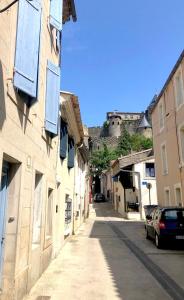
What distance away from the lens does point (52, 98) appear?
7590 mm

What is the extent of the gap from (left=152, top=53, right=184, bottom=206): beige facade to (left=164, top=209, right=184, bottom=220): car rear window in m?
3.23

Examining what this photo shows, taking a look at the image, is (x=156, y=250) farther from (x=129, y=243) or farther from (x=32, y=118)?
(x=32, y=118)

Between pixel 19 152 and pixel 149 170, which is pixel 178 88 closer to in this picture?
pixel 19 152

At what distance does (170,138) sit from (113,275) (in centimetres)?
1070

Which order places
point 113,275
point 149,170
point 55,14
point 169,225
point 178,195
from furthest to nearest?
point 149,170, point 178,195, point 169,225, point 55,14, point 113,275

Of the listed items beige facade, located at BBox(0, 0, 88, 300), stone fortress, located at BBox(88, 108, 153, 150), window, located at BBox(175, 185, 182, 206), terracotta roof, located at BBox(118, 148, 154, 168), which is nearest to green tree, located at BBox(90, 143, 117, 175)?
stone fortress, located at BBox(88, 108, 153, 150)

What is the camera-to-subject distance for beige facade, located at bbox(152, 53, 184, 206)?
14.8m

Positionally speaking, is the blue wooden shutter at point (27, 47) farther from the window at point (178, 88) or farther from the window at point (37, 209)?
the window at point (178, 88)

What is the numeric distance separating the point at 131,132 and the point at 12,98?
90207 millimetres

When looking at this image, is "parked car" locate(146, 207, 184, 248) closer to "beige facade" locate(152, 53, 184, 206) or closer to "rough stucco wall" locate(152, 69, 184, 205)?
"beige facade" locate(152, 53, 184, 206)

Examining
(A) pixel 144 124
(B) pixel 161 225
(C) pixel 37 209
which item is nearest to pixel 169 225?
(B) pixel 161 225

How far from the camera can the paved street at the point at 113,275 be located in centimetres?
571

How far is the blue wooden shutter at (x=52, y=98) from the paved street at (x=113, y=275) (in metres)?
3.61

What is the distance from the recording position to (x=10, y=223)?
494 cm
